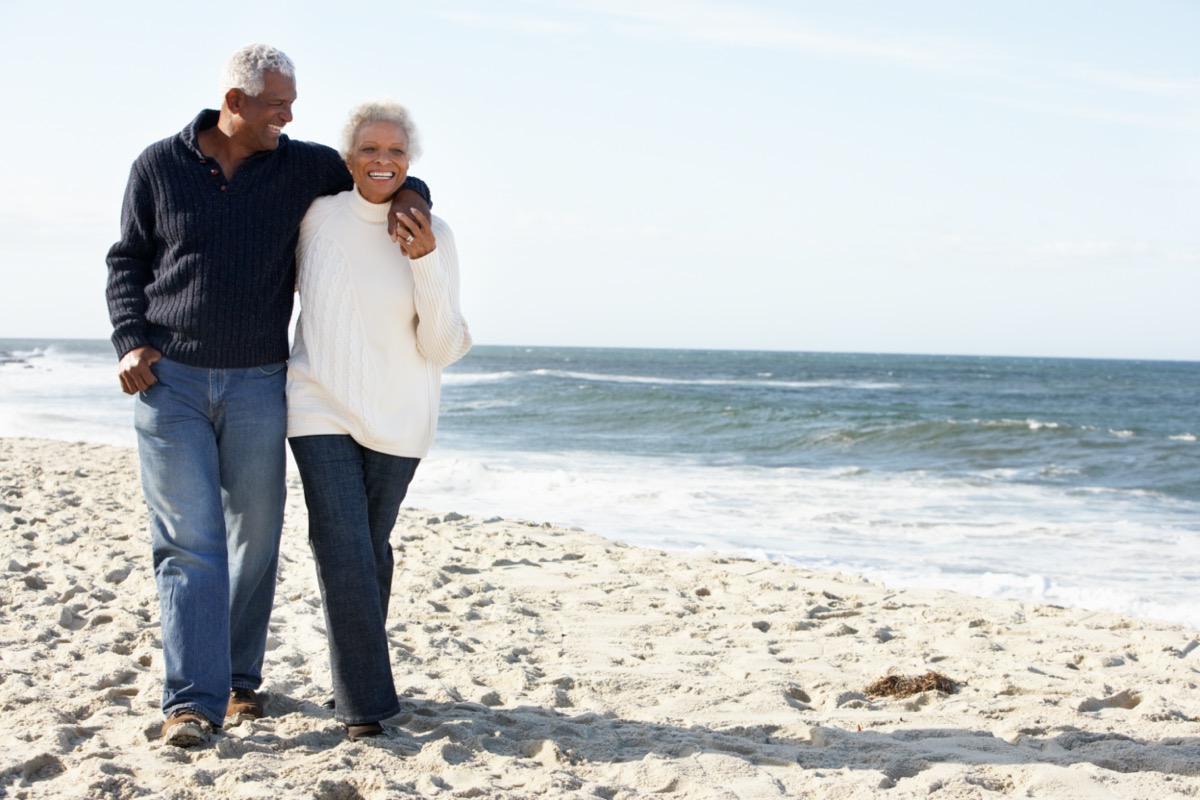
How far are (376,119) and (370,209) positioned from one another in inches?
9.1

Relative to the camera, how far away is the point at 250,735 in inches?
113

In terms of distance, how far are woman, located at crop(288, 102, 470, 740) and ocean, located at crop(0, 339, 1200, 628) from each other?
14.2 ft

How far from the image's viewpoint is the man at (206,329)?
2.75m

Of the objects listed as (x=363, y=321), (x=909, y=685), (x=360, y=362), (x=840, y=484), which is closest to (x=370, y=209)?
(x=363, y=321)

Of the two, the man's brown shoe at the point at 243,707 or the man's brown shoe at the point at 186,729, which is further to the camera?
A: the man's brown shoe at the point at 243,707

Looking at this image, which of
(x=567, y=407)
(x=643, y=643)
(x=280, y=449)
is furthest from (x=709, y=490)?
(x=567, y=407)

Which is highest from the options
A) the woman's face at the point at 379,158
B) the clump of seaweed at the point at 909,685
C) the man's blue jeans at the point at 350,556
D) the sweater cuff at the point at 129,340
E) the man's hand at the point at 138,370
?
the woman's face at the point at 379,158

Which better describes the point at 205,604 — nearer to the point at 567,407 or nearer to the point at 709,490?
the point at 709,490

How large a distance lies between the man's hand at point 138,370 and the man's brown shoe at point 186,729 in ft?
2.77

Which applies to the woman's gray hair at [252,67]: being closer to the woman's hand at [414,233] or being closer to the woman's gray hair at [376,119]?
the woman's gray hair at [376,119]

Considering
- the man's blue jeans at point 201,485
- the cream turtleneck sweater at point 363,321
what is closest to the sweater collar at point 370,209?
the cream turtleneck sweater at point 363,321

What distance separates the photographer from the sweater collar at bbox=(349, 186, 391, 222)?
281 centimetres

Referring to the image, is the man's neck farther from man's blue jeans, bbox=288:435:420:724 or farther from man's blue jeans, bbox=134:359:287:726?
man's blue jeans, bbox=288:435:420:724

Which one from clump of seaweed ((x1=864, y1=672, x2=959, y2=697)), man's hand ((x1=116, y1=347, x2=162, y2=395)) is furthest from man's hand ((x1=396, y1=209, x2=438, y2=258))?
clump of seaweed ((x1=864, y1=672, x2=959, y2=697))
